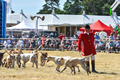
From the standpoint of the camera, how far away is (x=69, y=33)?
38.4m

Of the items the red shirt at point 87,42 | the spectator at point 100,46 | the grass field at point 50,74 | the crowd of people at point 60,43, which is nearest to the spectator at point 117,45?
the crowd of people at point 60,43

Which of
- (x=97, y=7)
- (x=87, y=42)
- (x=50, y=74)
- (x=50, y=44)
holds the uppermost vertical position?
(x=97, y=7)

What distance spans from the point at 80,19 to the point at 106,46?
20.6m

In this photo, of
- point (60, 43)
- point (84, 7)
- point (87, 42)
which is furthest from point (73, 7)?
point (87, 42)

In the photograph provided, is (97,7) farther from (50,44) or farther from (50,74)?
(50,74)

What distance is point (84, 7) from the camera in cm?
6266

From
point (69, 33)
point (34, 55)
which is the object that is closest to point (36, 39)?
point (34, 55)

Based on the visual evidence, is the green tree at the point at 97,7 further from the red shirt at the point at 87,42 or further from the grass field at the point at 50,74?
the red shirt at the point at 87,42

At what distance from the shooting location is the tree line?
200 ft

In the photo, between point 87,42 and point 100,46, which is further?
point 100,46

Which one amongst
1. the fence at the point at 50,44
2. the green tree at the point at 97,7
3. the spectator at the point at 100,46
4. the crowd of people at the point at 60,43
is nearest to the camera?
the crowd of people at the point at 60,43

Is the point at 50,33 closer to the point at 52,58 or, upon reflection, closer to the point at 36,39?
the point at 36,39

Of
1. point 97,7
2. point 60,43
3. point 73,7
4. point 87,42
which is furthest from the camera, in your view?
Answer: point 73,7

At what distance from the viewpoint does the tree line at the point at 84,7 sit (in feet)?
200
